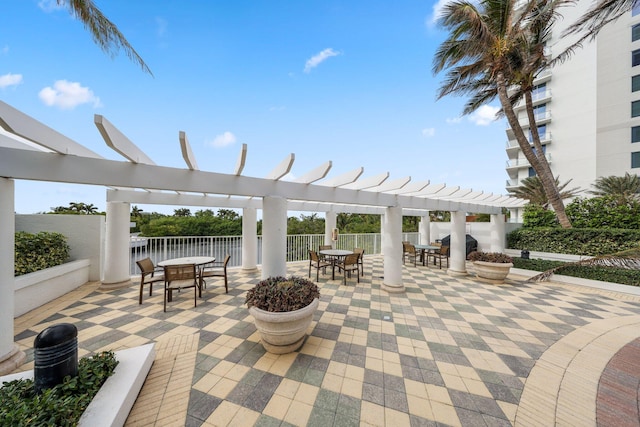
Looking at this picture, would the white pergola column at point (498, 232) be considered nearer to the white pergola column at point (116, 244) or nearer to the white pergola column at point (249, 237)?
the white pergola column at point (249, 237)

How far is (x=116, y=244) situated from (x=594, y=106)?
2993 centimetres

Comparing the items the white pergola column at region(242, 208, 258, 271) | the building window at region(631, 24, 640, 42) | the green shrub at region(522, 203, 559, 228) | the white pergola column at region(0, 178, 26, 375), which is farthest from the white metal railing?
the building window at region(631, 24, 640, 42)

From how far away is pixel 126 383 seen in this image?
2.06 metres

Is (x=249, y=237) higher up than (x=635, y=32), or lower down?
lower down

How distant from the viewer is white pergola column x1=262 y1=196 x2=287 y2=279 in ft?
13.1

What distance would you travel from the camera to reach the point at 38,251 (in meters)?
4.60

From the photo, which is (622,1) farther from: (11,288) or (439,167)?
(11,288)

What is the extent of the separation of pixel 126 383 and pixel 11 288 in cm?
220

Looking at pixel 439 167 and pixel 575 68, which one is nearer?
pixel 439 167

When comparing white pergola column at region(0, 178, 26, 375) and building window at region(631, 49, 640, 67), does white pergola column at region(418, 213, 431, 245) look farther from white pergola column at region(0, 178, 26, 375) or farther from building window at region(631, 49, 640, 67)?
building window at region(631, 49, 640, 67)

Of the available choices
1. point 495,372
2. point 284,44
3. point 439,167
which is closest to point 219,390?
point 495,372

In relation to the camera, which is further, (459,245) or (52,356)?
(459,245)

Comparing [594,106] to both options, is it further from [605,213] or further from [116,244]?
[116,244]

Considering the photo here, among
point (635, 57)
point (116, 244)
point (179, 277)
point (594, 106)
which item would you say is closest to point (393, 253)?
point (179, 277)
